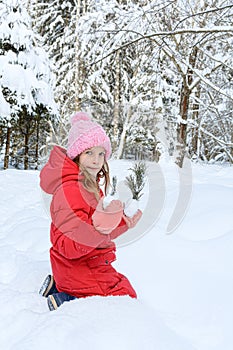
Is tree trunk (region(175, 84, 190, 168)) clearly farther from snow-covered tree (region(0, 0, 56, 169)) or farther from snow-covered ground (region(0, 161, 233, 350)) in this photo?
snow-covered tree (region(0, 0, 56, 169))

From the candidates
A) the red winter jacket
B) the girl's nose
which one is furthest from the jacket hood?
the girl's nose

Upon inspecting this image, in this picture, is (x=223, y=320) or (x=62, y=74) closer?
(x=223, y=320)

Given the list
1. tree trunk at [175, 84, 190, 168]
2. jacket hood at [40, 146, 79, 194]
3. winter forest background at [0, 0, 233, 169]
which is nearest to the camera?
jacket hood at [40, 146, 79, 194]

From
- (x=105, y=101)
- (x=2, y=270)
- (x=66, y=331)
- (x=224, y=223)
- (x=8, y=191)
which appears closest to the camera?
(x=66, y=331)

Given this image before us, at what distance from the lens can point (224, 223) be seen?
2896 millimetres

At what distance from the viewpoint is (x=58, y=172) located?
1.79 metres

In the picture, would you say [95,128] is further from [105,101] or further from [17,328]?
[105,101]

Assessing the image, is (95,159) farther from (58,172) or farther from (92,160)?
(58,172)

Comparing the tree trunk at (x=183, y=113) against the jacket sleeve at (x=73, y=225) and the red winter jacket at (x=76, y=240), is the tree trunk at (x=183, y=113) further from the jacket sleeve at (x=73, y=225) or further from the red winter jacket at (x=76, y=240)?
the jacket sleeve at (x=73, y=225)

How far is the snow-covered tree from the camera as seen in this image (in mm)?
9484

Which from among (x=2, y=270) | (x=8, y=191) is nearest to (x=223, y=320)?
(x=2, y=270)

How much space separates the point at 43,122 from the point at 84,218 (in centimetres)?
1029

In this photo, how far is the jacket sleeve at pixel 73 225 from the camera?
62.8 inches

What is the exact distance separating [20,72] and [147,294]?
9004mm
